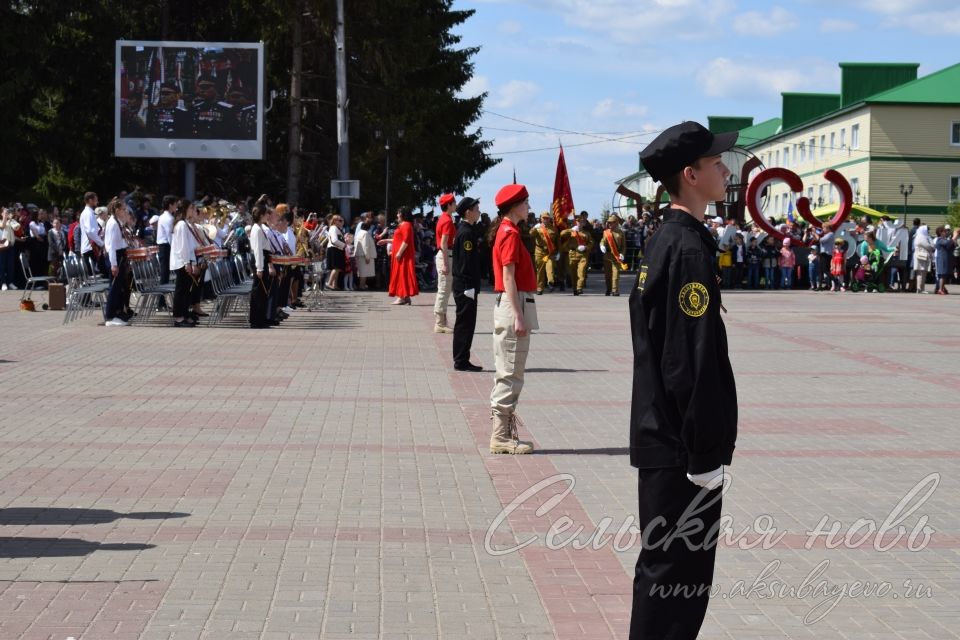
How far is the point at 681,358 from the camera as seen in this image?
3.97 m

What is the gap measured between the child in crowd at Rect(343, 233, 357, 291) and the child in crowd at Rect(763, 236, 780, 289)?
40.5 ft

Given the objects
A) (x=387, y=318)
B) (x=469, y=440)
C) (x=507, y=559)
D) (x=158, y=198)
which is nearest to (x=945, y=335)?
(x=387, y=318)

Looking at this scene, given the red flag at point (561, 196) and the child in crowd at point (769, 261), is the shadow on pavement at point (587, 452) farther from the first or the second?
the child in crowd at point (769, 261)

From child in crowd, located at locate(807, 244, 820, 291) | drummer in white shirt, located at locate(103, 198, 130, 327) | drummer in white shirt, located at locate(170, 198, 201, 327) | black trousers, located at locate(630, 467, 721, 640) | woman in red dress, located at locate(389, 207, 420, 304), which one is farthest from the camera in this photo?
child in crowd, located at locate(807, 244, 820, 291)

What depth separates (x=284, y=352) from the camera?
16.8 meters

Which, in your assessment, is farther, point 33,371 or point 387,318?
point 387,318

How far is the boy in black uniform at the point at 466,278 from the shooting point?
13680mm

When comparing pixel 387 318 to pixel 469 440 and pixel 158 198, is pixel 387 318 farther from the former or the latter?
pixel 158 198

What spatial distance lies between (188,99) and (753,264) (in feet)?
54.0

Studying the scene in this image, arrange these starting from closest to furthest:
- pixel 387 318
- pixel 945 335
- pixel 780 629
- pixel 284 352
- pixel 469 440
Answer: pixel 780 629, pixel 469 440, pixel 284 352, pixel 945 335, pixel 387 318

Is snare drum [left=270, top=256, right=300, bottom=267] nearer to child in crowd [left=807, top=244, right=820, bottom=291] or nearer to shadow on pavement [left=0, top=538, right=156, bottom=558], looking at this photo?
shadow on pavement [left=0, top=538, right=156, bottom=558]

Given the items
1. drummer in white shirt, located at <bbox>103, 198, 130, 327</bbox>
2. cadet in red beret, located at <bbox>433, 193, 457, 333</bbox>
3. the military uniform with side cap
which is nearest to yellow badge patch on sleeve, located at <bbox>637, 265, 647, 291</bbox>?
cadet in red beret, located at <bbox>433, 193, 457, 333</bbox>

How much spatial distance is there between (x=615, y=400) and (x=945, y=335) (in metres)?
10.1

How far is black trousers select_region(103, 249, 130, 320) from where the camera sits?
20.6 m
